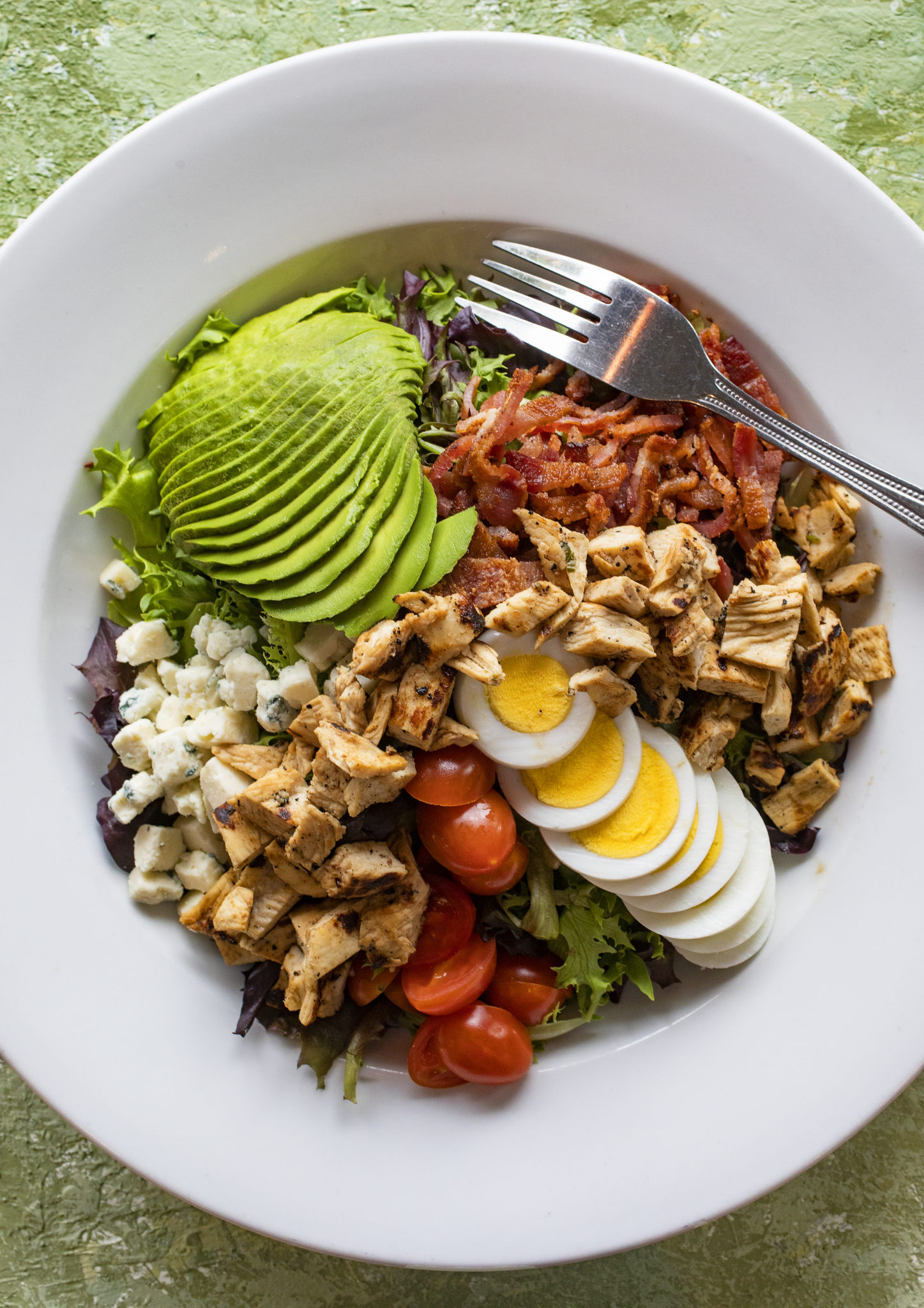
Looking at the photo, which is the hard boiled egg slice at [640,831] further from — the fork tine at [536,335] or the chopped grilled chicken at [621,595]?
the fork tine at [536,335]

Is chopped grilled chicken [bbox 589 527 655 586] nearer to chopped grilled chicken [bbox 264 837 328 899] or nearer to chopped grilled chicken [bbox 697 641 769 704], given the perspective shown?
chopped grilled chicken [bbox 697 641 769 704]

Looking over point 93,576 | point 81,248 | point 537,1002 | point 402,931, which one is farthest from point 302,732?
point 81,248

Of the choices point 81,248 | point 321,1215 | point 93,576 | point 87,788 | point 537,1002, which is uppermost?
point 81,248

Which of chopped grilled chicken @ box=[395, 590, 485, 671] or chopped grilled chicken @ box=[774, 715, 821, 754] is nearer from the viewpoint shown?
chopped grilled chicken @ box=[395, 590, 485, 671]

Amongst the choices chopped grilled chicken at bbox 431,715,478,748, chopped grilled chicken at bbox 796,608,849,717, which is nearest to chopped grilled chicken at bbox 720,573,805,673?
chopped grilled chicken at bbox 796,608,849,717

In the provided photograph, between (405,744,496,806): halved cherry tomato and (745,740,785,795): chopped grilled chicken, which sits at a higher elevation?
(745,740,785,795): chopped grilled chicken

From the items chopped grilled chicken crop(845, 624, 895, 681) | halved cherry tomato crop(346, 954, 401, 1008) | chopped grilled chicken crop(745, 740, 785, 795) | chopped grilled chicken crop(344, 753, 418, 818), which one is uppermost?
chopped grilled chicken crop(845, 624, 895, 681)

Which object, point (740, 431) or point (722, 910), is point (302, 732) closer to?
point (722, 910)
